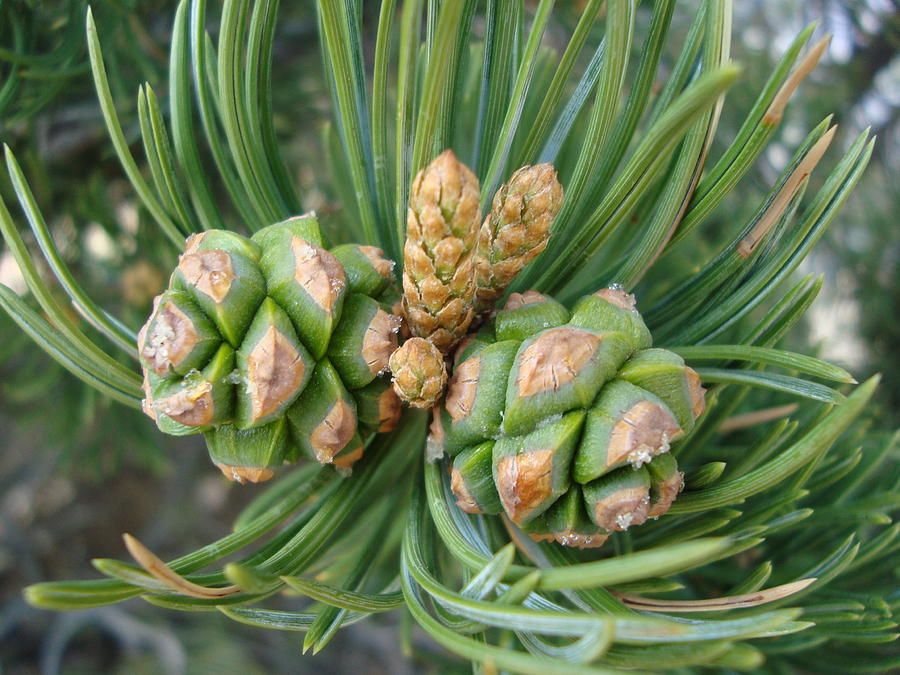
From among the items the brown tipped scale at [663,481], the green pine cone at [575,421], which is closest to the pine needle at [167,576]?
the green pine cone at [575,421]

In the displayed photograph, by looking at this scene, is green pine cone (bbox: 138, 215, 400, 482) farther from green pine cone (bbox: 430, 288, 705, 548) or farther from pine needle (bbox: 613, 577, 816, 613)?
pine needle (bbox: 613, 577, 816, 613)

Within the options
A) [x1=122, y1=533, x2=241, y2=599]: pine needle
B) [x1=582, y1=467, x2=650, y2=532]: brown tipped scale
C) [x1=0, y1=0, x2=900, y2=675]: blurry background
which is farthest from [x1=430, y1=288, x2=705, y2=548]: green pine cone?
[x1=0, y1=0, x2=900, y2=675]: blurry background

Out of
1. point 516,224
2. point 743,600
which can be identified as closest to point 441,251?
point 516,224

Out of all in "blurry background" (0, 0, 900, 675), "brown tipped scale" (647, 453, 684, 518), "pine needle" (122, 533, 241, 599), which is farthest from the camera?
"blurry background" (0, 0, 900, 675)

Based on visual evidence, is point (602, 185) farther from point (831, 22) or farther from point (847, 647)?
point (831, 22)

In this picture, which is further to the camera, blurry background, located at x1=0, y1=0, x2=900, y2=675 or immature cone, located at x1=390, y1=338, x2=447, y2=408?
blurry background, located at x1=0, y1=0, x2=900, y2=675

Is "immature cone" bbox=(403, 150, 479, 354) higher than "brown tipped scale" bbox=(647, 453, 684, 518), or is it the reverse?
"immature cone" bbox=(403, 150, 479, 354)
